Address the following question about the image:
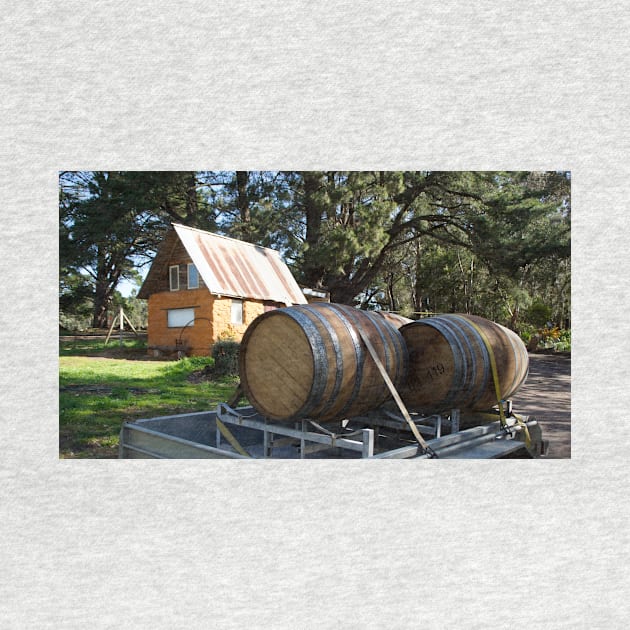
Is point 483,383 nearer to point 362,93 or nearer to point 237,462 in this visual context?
point 237,462

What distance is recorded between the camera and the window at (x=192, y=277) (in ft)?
30.3

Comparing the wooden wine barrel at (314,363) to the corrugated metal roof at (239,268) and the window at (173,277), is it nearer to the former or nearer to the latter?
the corrugated metal roof at (239,268)

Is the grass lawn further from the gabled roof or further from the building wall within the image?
the gabled roof

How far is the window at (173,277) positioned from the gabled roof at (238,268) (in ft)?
3.67

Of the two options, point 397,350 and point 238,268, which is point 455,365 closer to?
point 397,350

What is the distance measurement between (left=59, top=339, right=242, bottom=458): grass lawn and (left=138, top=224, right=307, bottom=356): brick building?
2.77ft

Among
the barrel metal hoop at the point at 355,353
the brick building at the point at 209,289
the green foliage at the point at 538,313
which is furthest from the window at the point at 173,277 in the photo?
the barrel metal hoop at the point at 355,353

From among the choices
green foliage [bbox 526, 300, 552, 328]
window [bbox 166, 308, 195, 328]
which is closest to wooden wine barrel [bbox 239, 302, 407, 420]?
green foliage [bbox 526, 300, 552, 328]

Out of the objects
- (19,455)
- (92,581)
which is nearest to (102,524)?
(92,581)

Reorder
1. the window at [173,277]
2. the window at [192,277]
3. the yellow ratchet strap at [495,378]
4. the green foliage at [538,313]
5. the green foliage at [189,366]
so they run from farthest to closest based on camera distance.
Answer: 1. the window at [173,277]
2. the window at [192,277]
3. the green foliage at [538,313]
4. the green foliage at [189,366]
5. the yellow ratchet strap at [495,378]

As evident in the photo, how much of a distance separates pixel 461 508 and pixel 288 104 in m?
2.33

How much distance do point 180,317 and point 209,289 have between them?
1373mm

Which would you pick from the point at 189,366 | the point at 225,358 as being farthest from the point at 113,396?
the point at 189,366

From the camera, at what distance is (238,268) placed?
8852 mm
